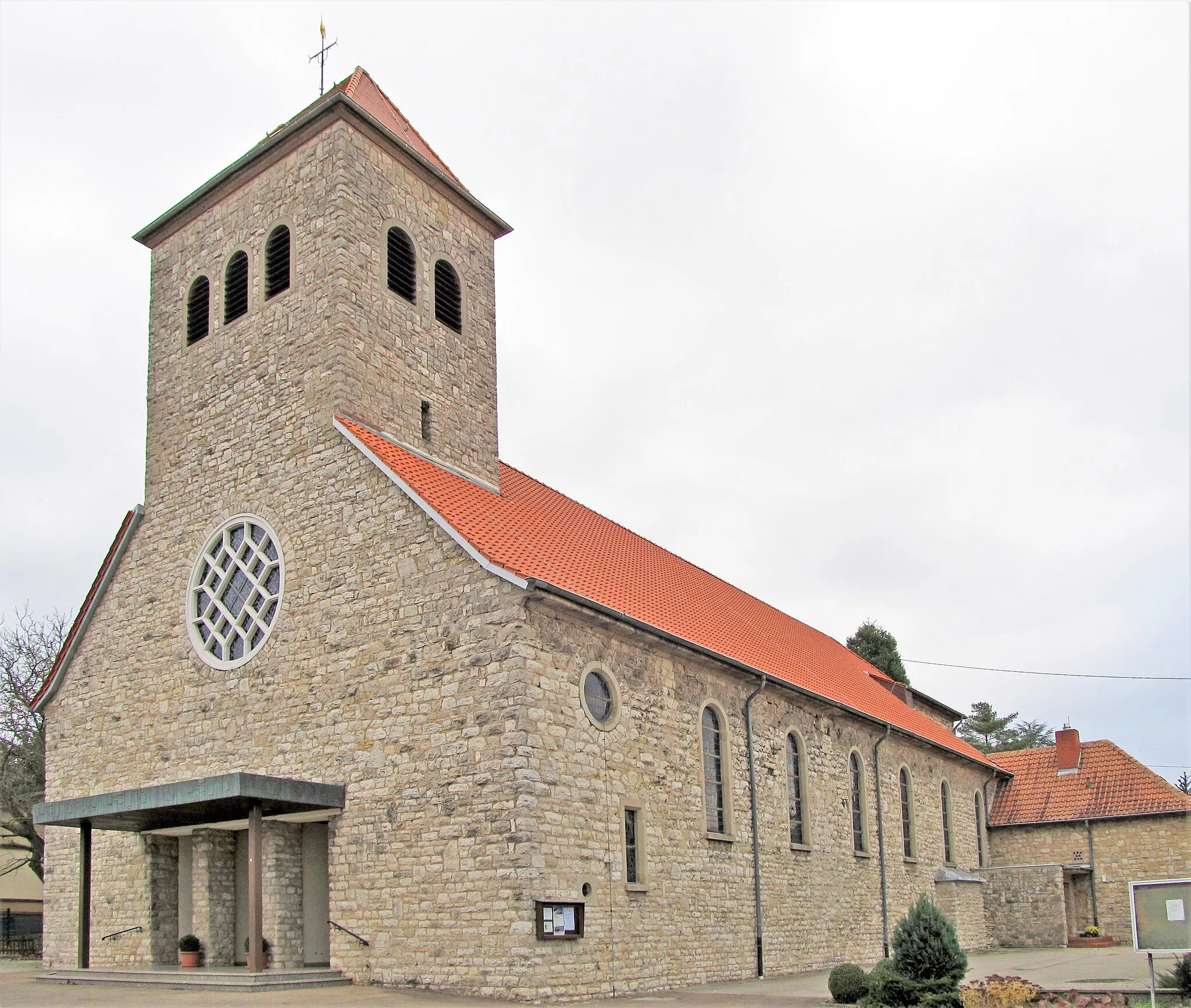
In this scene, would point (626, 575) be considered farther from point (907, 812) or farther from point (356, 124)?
point (907, 812)

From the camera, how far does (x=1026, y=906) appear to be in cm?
3075

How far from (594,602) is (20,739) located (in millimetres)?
20031

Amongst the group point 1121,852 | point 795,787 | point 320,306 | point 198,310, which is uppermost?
point 198,310

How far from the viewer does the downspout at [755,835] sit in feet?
64.5

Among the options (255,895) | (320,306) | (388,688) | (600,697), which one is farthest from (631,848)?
(320,306)

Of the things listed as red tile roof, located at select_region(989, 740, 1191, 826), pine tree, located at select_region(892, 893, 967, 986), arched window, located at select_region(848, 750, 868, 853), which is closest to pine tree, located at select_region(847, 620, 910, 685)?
red tile roof, located at select_region(989, 740, 1191, 826)

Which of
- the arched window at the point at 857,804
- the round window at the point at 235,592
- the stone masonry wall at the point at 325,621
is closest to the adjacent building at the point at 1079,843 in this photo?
the arched window at the point at 857,804

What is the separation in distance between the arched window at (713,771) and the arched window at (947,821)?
1263 centimetres

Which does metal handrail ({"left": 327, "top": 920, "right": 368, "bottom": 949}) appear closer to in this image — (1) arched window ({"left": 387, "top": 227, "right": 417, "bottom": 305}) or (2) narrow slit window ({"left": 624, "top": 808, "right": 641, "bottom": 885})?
(2) narrow slit window ({"left": 624, "top": 808, "right": 641, "bottom": 885})

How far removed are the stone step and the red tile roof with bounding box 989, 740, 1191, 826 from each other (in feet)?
80.1

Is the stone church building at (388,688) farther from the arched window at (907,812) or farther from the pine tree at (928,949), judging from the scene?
the pine tree at (928,949)

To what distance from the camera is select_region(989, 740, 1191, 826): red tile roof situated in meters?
32.2

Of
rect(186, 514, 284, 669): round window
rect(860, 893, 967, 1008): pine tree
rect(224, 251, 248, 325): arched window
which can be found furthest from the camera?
rect(224, 251, 248, 325): arched window

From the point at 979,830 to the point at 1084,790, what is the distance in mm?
3445
